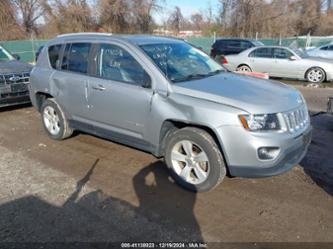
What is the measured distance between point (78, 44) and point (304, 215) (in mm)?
3960

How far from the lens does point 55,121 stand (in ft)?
18.2

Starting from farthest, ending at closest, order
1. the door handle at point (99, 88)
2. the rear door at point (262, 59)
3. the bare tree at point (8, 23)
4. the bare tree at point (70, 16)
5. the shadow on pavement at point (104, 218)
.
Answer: the bare tree at point (70, 16)
the bare tree at point (8, 23)
the rear door at point (262, 59)
the door handle at point (99, 88)
the shadow on pavement at point (104, 218)

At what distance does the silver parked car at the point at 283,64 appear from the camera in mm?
12164

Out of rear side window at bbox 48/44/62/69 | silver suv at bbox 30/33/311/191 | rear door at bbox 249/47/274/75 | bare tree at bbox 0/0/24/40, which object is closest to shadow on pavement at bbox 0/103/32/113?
rear side window at bbox 48/44/62/69

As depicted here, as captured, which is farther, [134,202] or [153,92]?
[153,92]

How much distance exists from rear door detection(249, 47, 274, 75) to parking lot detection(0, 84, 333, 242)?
8.71 metres

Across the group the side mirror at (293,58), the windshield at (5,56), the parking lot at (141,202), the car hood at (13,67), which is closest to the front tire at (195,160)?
the parking lot at (141,202)

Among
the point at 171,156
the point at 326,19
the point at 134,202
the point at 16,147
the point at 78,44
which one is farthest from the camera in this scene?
the point at 326,19

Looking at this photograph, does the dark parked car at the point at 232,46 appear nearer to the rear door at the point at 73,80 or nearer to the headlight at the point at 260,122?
the rear door at the point at 73,80

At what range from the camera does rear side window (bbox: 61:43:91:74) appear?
4.77 meters

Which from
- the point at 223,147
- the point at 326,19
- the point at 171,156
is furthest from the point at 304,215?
the point at 326,19

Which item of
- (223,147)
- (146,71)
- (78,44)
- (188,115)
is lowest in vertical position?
(223,147)

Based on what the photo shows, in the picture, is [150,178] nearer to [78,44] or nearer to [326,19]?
[78,44]

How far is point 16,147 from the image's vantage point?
17.5 feet
